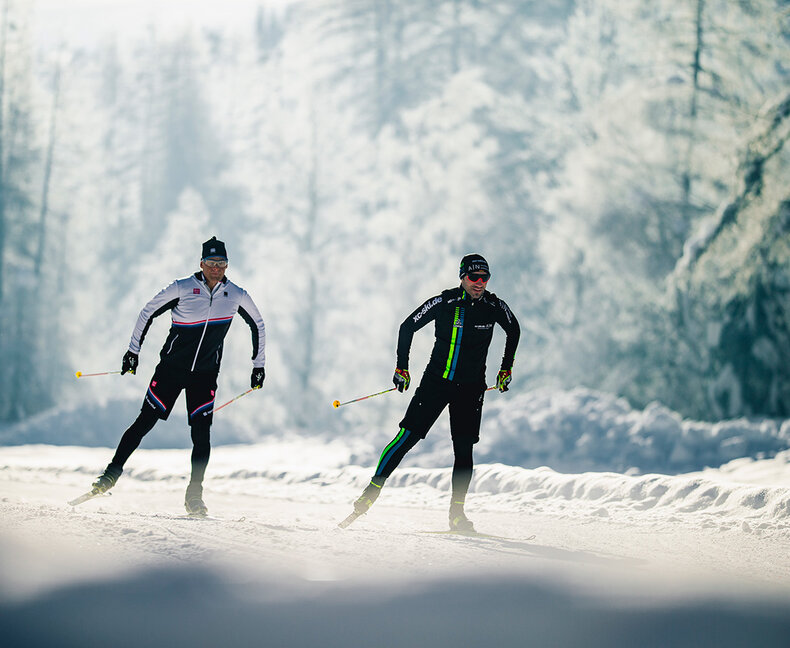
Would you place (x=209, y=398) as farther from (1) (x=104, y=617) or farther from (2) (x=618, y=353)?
(2) (x=618, y=353)

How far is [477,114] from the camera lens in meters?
25.9

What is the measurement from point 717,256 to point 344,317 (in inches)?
513

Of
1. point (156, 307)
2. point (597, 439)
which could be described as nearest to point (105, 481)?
point (156, 307)

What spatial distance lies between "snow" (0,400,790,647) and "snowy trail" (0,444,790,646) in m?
0.02

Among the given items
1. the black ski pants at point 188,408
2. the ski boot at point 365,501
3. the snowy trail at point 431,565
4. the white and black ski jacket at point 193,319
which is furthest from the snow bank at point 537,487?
the white and black ski jacket at point 193,319

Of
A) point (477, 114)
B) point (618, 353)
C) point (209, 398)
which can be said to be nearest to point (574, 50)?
point (477, 114)

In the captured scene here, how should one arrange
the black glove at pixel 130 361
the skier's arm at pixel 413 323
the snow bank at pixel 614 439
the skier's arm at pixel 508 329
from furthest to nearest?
1. the snow bank at pixel 614 439
2. the black glove at pixel 130 361
3. the skier's arm at pixel 508 329
4. the skier's arm at pixel 413 323

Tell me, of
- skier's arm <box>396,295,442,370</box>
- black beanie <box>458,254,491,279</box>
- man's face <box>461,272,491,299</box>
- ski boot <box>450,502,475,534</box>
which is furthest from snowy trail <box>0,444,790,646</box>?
black beanie <box>458,254,491,279</box>

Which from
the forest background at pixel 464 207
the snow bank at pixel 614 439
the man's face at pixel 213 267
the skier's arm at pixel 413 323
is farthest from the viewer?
the forest background at pixel 464 207

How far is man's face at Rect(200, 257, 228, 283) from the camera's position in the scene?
7.28 m

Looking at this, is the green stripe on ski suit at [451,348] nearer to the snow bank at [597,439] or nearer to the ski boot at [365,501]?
the ski boot at [365,501]

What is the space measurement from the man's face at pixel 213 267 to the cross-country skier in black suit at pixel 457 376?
162 centimetres

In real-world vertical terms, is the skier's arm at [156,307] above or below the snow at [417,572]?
above

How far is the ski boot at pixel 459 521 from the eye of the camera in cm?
682
